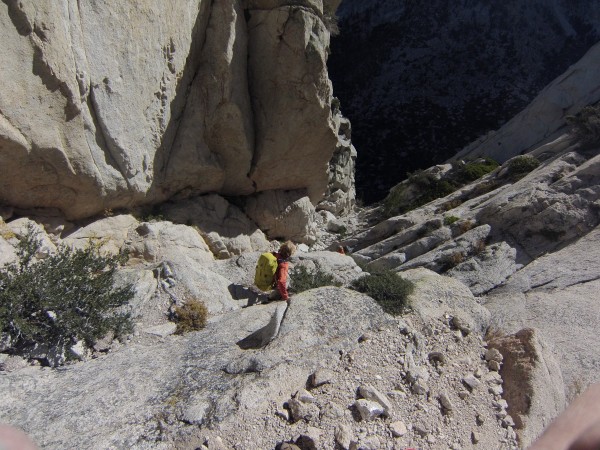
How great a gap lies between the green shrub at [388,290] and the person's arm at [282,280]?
1.23 meters

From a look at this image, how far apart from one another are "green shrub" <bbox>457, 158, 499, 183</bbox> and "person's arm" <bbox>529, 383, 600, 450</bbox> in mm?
20435

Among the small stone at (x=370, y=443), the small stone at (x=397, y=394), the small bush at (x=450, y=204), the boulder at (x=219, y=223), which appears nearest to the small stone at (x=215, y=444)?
the small stone at (x=370, y=443)

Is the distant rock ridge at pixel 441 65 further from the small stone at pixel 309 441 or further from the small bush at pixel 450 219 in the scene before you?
the small stone at pixel 309 441

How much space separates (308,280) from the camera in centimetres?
961

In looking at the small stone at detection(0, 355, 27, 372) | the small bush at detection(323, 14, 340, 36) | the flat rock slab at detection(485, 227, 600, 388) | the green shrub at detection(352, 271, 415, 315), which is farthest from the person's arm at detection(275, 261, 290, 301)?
the small bush at detection(323, 14, 340, 36)

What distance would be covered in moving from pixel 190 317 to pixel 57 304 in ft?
6.48

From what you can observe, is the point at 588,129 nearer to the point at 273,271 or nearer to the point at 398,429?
the point at 273,271

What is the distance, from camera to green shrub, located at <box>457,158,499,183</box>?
21.4m

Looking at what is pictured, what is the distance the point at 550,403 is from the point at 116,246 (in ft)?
29.1

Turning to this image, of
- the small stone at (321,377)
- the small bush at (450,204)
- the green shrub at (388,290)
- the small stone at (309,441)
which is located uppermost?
the small bush at (450,204)

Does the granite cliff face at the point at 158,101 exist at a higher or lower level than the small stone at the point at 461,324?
higher

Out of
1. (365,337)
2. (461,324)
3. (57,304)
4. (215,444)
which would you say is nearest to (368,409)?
(365,337)

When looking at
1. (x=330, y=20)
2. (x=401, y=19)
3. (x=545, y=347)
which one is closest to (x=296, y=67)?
(x=330, y=20)

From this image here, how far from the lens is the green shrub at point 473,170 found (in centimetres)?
2142
